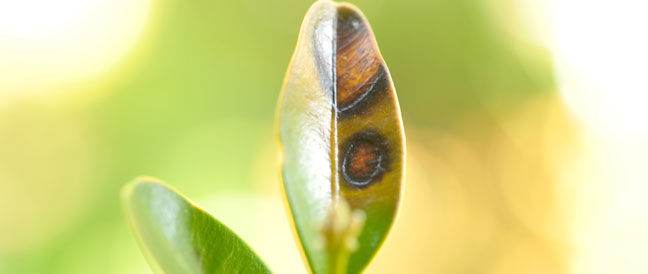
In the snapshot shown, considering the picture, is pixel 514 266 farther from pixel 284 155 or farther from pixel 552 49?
pixel 284 155

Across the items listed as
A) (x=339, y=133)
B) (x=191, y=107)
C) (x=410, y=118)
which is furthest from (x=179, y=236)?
(x=410, y=118)

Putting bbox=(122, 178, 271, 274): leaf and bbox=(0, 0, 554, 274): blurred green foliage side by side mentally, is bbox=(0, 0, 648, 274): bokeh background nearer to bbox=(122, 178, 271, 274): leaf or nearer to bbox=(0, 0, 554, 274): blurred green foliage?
bbox=(0, 0, 554, 274): blurred green foliage

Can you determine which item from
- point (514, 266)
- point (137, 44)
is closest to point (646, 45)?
point (514, 266)

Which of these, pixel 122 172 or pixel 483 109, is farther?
pixel 483 109

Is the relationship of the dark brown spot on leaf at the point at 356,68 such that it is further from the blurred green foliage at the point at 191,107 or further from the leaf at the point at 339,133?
the blurred green foliage at the point at 191,107

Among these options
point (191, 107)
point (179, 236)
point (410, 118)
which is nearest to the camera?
point (179, 236)

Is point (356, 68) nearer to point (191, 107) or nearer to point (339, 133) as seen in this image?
point (339, 133)

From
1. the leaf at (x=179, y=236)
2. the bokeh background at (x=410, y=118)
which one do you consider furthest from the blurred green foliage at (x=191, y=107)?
the leaf at (x=179, y=236)
